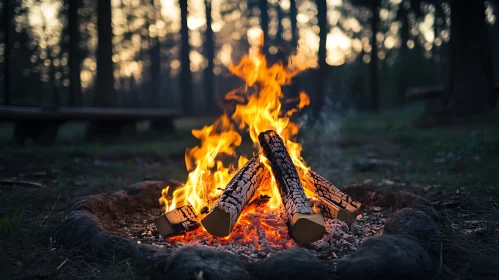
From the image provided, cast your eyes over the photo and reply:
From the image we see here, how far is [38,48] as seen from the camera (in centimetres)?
2627

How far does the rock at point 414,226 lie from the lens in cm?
325

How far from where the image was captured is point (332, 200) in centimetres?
392

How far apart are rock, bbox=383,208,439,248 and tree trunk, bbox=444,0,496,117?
28.3 feet

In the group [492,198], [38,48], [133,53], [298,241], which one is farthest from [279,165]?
[133,53]

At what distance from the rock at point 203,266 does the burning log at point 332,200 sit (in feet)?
4.09

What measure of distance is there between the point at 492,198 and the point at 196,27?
101 feet

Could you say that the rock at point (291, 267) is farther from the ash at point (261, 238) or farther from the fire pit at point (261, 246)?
the ash at point (261, 238)

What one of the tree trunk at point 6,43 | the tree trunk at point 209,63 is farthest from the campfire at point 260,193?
the tree trunk at point 209,63

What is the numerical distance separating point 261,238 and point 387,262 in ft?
3.34

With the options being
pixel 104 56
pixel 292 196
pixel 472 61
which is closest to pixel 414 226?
pixel 292 196

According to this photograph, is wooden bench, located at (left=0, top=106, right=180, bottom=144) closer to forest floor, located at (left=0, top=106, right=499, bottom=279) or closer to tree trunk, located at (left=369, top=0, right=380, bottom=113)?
forest floor, located at (left=0, top=106, right=499, bottom=279)

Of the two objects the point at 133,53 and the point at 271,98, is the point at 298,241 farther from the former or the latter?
the point at 133,53

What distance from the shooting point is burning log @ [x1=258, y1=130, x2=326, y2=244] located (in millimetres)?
3129

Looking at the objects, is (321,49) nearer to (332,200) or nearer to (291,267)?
(332,200)
